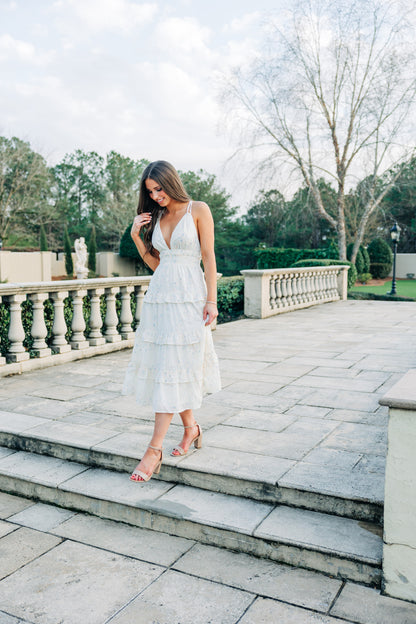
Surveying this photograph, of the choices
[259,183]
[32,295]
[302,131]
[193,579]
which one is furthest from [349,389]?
[302,131]

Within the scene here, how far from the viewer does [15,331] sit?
5418 millimetres

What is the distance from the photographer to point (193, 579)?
7.53ft

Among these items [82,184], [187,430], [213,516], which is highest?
[82,184]

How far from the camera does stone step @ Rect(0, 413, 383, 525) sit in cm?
262

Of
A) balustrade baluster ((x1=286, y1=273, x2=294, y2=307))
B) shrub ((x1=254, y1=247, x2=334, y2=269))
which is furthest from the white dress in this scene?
shrub ((x1=254, y1=247, x2=334, y2=269))

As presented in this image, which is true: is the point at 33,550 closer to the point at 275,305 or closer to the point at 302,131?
the point at 275,305

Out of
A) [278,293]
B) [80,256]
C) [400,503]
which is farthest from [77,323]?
[80,256]

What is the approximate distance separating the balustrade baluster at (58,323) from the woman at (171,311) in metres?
3.05

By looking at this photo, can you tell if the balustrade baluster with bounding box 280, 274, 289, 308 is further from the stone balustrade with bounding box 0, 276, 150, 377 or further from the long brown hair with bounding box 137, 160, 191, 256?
the long brown hair with bounding box 137, 160, 191, 256

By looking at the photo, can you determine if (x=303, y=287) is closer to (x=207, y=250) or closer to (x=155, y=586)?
(x=207, y=250)

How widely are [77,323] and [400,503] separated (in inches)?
182

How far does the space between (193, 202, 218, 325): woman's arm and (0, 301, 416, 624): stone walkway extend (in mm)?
849

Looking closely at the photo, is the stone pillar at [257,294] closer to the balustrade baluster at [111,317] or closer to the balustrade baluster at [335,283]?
the balustrade baluster at [111,317]

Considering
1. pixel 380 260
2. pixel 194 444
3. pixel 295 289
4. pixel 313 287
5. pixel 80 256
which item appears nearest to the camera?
pixel 194 444
